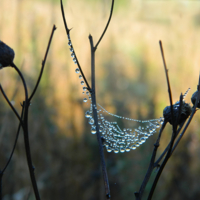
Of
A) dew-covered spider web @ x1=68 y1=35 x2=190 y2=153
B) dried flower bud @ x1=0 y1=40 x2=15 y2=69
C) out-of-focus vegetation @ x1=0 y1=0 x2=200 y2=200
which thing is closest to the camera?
dried flower bud @ x1=0 y1=40 x2=15 y2=69

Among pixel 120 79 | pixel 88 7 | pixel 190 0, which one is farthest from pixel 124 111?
pixel 190 0

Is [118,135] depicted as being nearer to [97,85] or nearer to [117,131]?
[117,131]

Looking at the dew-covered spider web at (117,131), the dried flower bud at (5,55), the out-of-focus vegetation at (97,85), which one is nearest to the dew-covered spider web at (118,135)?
the dew-covered spider web at (117,131)

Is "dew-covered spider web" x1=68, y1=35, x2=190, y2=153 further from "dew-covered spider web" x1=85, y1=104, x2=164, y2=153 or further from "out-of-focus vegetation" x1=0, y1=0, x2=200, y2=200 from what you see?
"out-of-focus vegetation" x1=0, y1=0, x2=200, y2=200

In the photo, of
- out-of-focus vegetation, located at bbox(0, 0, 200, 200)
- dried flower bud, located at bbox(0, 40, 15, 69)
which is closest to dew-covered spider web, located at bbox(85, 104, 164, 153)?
dried flower bud, located at bbox(0, 40, 15, 69)

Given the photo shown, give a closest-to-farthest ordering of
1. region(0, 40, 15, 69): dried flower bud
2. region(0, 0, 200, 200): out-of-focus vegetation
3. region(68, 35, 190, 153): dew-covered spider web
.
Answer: region(0, 40, 15, 69): dried flower bud < region(68, 35, 190, 153): dew-covered spider web < region(0, 0, 200, 200): out-of-focus vegetation

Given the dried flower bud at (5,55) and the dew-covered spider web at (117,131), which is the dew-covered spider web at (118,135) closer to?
the dew-covered spider web at (117,131)

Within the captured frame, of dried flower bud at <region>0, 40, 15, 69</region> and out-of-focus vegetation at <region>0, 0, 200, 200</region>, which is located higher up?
out-of-focus vegetation at <region>0, 0, 200, 200</region>

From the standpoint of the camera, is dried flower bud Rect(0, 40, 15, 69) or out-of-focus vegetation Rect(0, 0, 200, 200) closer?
dried flower bud Rect(0, 40, 15, 69)
